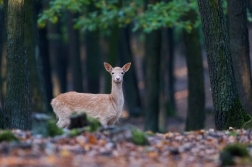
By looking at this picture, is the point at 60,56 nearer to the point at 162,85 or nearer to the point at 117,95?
the point at 162,85

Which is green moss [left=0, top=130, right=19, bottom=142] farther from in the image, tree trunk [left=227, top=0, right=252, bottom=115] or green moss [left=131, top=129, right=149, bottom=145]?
tree trunk [left=227, top=0, right=252, bottom=115]

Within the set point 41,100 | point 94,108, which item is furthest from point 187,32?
point 94,108

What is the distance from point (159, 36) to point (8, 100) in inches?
359

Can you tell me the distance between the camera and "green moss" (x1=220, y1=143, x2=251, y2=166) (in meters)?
8.94

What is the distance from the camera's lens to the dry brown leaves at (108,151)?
28.4ft

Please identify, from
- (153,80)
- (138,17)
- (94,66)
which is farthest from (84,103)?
(94,66)

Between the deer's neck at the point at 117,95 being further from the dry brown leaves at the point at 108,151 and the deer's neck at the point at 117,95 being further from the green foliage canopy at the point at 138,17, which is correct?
the green foliage canopy at the point at 138,17

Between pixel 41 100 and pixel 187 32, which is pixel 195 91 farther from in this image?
pixel 41 100

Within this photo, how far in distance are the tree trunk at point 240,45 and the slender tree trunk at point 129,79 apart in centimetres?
1333

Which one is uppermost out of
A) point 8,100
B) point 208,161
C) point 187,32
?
point 187,32

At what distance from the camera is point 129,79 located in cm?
3069

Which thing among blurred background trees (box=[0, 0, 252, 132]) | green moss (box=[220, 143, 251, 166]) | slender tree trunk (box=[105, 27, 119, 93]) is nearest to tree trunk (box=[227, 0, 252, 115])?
blurred background trees (box=[0, 0, 252, 132])

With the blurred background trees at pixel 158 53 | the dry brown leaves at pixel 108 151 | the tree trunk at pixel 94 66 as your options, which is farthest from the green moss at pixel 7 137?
the tree trunk at pixel 94 66

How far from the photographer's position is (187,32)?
787 inches
